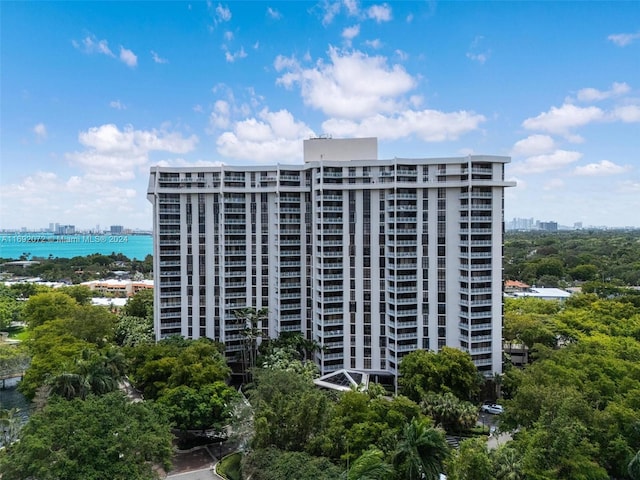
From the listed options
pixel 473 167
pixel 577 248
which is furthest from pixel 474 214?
pixel 577 248

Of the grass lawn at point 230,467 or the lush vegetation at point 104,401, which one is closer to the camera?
the lush vegetation at point 104,401

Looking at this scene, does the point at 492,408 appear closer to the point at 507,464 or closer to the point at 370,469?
the point at 507,464

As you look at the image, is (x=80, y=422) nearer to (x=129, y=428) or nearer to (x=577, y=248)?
(x=129, y=428)

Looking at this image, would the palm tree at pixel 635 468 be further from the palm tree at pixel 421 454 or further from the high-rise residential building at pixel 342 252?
the high-rise residential building at pixel 342 252

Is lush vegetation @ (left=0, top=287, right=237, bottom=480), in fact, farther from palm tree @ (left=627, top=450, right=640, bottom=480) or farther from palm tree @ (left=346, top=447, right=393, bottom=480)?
palm tree @ (left=627, top=450, right=640, bottom=480)

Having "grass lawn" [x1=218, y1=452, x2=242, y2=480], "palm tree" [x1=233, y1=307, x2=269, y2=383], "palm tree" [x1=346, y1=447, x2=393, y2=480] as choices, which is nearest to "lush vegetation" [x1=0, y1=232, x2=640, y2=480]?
"palm tree" [x1=346, y1=447, x2=393, y2=480]

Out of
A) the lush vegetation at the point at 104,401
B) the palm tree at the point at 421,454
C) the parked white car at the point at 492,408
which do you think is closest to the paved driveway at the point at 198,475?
the lush vegetation at the point at 104,401

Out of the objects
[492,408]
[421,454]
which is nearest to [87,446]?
[421,454]
